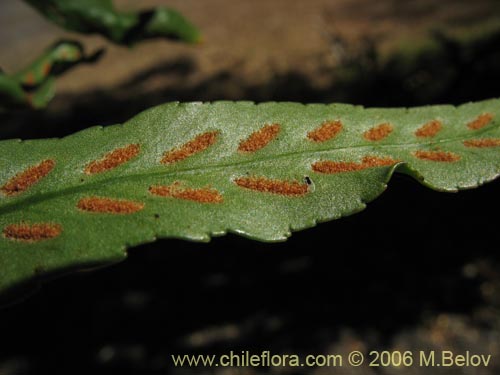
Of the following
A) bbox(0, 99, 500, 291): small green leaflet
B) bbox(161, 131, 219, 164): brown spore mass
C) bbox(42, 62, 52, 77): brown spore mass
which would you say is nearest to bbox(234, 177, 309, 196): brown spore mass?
bbox(0, 99, 500, 291): small green leaflet

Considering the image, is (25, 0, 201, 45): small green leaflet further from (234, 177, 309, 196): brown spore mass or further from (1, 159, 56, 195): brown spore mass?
(234, 177, 309, 196): brown spore mass

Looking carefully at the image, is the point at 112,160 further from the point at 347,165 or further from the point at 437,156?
the point at 437,156

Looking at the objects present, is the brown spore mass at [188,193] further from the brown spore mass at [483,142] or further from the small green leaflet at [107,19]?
the small green leaflet at [107,19]

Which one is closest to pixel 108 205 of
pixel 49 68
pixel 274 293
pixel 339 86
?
pixel 49 68

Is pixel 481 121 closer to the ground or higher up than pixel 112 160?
higher up

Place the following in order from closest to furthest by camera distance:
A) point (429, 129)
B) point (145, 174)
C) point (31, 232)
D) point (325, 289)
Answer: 1. point (31, 232)
2. point (145, 174)
3. point (429, 129)
4. point (325, 289)

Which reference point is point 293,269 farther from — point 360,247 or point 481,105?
point 481,105
